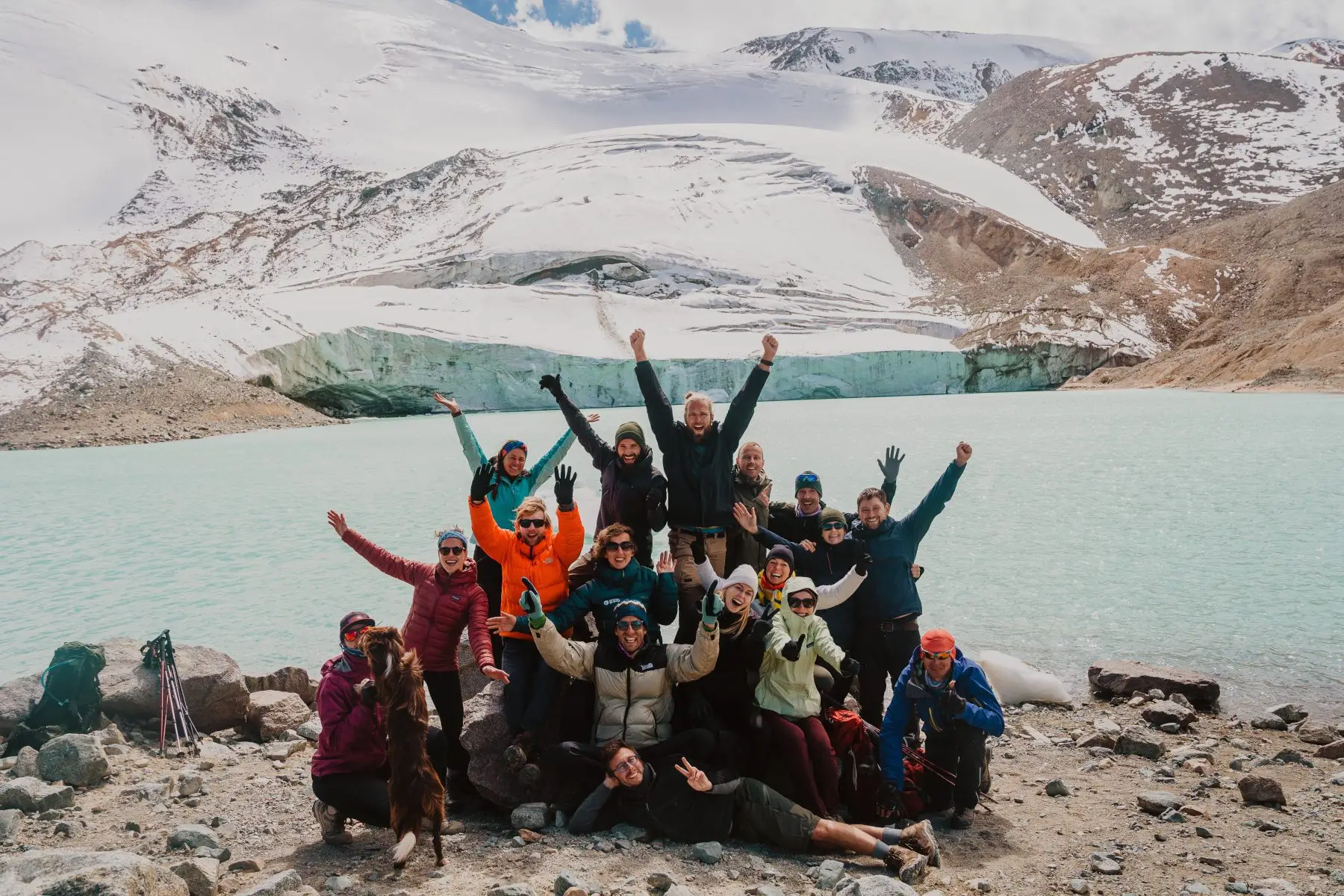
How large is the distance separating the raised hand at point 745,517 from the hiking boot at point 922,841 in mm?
1563

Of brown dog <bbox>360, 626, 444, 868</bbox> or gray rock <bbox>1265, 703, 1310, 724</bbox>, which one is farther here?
gray rock <bbox>1265, 703, 1310, 724</bbox>

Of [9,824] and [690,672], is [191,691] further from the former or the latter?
[690,672]

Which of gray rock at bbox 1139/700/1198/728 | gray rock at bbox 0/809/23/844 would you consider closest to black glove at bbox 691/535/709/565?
gray rock at bbox 1139/700/1198/728

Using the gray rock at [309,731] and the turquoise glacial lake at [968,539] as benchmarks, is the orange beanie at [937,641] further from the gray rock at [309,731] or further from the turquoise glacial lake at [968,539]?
the gray rock at [309,731]

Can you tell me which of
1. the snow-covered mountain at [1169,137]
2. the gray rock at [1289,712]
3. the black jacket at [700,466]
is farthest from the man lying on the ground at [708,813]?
the snow-covered mountain at [1169,137]

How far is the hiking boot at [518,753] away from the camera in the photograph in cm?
387

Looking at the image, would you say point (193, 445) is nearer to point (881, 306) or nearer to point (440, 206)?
point (881, 306)

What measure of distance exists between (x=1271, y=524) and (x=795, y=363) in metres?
27.2

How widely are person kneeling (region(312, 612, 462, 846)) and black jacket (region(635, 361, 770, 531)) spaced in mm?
1645

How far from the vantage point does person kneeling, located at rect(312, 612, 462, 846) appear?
3592mm

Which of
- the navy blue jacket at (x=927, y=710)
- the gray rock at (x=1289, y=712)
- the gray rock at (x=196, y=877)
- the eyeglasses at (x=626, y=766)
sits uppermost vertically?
the navy blue jacket at (x=927, y=710)

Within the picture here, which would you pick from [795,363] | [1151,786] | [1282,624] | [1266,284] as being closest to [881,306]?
[795,363]

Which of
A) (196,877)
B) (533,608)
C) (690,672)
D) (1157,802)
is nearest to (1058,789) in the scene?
(1157,802)

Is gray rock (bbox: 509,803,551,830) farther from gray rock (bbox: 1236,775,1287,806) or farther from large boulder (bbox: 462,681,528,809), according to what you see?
gray rock (bbox: 1236,775,1287,806)
